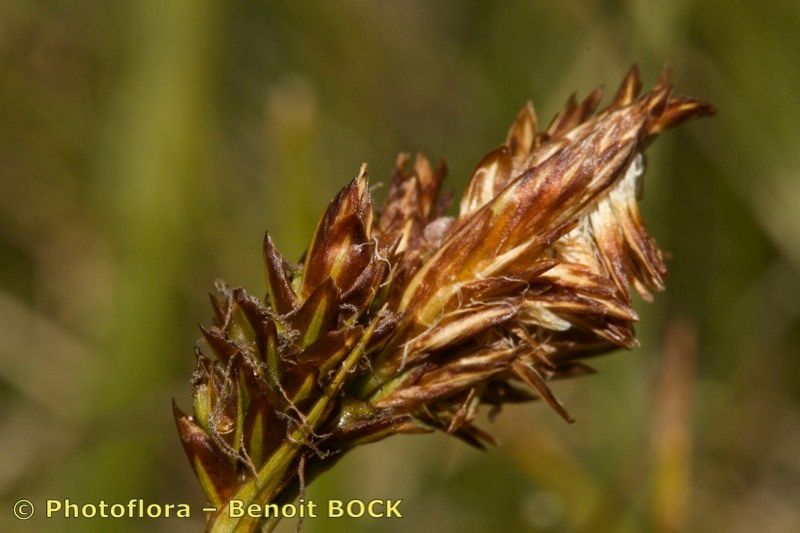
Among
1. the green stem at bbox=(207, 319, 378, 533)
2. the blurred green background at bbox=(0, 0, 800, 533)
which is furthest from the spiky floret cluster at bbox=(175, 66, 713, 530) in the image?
the blurred green background at bbox=(0, 0, 800, 533)

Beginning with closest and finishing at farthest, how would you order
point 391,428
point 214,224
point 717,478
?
point 391,428 < point 717,478 < point 214,224

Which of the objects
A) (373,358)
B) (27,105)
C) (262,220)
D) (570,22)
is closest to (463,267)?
(373,358)

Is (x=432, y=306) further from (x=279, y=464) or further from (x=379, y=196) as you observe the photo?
(x=379, y=196)

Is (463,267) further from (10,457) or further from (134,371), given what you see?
(10,457)

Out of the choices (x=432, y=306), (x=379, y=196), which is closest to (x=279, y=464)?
(x=432, y=306)

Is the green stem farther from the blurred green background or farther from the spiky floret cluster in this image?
the blurred green background
